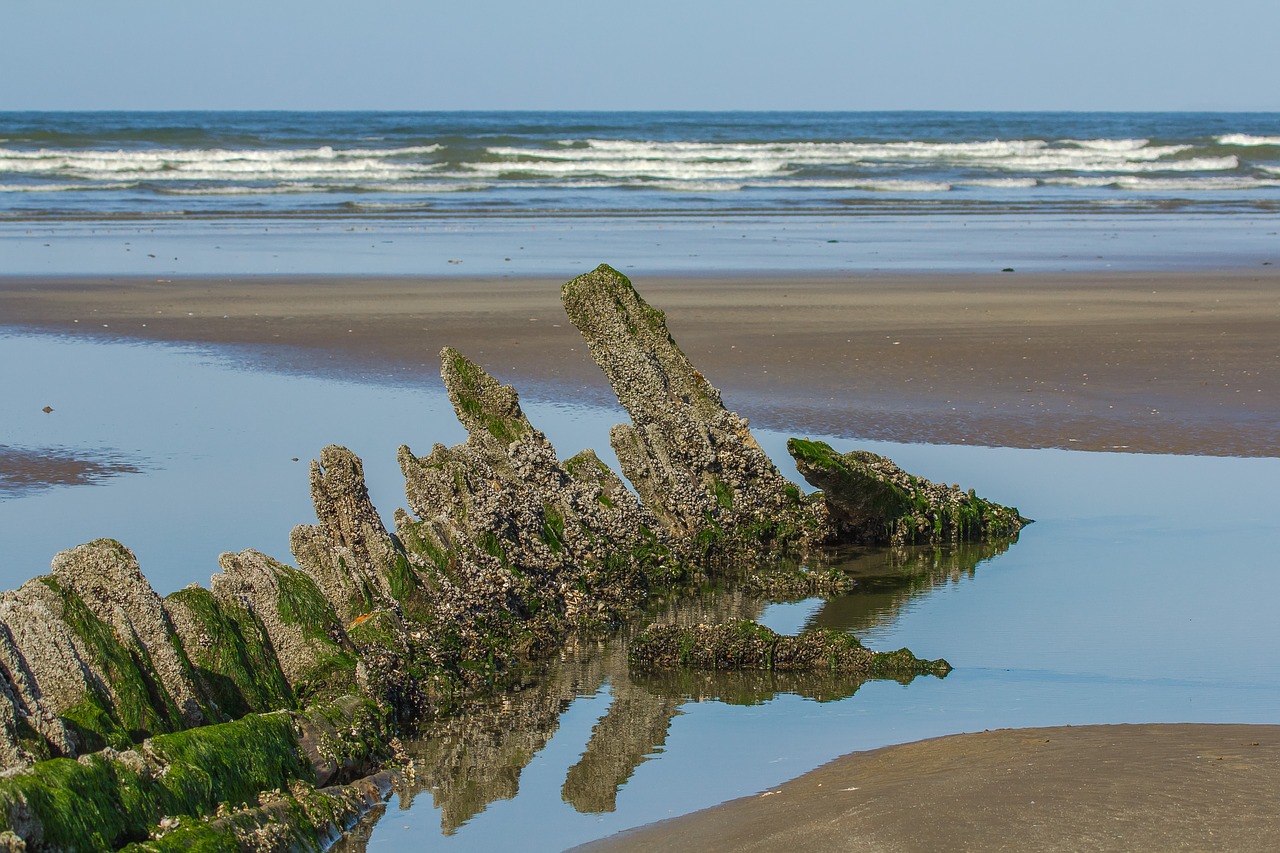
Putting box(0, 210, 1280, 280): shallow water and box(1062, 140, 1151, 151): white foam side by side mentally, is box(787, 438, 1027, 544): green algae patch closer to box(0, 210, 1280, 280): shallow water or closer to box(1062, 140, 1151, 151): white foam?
box(0, 210, 1280, 280): shallow water

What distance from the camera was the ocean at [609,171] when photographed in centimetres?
3175

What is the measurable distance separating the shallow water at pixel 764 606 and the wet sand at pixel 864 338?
0.92 m

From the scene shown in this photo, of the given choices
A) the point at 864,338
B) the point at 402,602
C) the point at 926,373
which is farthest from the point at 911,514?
the point at 864,338

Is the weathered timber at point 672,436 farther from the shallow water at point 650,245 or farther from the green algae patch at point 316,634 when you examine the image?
the shallow water at point 650,245

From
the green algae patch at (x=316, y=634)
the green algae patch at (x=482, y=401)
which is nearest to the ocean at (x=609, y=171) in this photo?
the green algae patch at (x=482, y=401)

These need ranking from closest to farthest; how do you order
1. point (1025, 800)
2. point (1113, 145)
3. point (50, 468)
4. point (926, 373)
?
point (1025, 800) < point (50, 468) < point (926, 373) < point (1113, 145)

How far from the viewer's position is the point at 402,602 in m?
5.40

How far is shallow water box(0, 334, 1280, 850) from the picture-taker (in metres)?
4.42

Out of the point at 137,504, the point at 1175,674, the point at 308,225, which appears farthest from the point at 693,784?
the point at 308,225

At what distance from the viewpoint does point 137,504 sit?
7605mm

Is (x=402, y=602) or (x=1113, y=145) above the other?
(x=1113, y=145)

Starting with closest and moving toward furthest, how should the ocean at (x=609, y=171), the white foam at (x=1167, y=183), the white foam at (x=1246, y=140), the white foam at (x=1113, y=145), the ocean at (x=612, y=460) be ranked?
the ocean at (x=612, y=460)
the ocean at (x=609, y=171)
the white foam at (x=1167, y=183)
the white foam at (x=1113, y=145)
the white foam at (x=1246, y=140)

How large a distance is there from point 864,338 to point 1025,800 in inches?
397

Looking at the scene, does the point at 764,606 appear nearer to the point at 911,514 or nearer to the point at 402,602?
the point at 911,514
